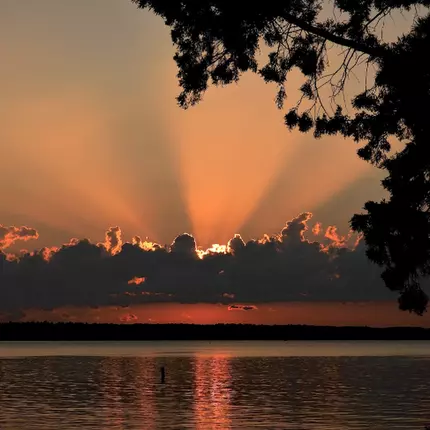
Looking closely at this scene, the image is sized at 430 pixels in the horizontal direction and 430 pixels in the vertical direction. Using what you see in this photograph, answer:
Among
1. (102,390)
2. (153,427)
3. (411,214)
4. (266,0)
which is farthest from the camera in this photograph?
(102,390)

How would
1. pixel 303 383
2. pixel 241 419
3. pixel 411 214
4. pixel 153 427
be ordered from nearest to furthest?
1. pixel 411 214
2. pixel 153 427
3. pixel 241 419
4. pixel 303 383

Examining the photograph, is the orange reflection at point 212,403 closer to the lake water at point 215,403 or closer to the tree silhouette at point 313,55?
the lake water at point 215,403

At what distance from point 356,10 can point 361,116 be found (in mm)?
4193

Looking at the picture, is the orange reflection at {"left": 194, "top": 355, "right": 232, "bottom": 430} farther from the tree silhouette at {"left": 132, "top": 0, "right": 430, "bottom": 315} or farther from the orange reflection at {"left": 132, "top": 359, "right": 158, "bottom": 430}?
the tree silhouette at {"left": 132, "top": 0, "right": 430, "bottom": 315}

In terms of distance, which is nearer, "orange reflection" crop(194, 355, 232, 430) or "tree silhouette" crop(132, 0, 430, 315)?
"tree silhouette" crop(132, 0, 430, 315)

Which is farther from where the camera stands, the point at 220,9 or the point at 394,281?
the point at 394,281

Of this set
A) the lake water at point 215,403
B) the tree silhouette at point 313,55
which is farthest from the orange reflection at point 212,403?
the tree silhouette at point 313,55

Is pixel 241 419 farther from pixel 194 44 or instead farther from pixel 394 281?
pixel 194 44

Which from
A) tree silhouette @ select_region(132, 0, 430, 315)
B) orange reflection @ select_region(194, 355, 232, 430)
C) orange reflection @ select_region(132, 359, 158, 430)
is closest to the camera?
tree silhouette @ select_region(132, 0, 430, 315)

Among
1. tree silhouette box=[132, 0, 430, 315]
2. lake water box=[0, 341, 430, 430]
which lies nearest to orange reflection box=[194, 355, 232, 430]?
lake water box=[0, 341, 430, 430]

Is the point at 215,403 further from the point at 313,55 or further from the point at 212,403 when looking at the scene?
the point at 313,55

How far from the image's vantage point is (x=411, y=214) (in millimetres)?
41875

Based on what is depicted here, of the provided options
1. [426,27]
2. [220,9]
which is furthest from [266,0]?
[426,27]

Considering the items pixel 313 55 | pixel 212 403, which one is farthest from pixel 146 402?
pixel 313 55
